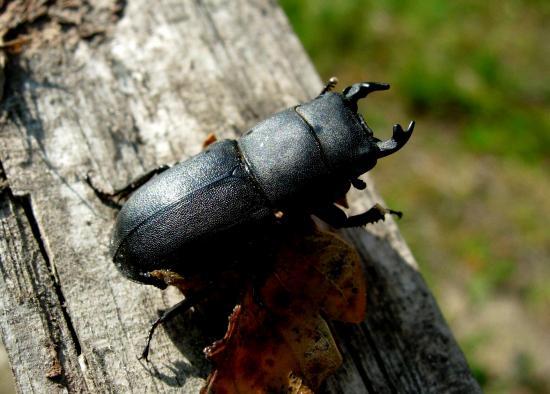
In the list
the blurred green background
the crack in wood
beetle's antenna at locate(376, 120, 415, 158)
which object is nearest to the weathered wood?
the crack in wood

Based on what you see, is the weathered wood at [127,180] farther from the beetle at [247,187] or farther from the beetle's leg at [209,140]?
the beetle at [247,187]

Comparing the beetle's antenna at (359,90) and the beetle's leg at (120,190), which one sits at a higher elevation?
the beetle's antenna at (359,90)

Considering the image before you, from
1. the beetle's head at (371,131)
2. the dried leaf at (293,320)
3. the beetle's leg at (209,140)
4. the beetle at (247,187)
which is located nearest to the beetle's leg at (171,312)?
the beetle at (247,187)

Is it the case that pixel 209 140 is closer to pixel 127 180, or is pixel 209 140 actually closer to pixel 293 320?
pixel 127 180

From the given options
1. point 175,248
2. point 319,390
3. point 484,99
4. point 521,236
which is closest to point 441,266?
point 521,236

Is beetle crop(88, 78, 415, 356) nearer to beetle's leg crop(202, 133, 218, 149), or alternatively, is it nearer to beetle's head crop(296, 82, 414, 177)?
beetle's head crop(296, 82, 414, 177)

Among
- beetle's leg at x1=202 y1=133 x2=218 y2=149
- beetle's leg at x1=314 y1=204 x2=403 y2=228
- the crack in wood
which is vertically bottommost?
the crack in wood
